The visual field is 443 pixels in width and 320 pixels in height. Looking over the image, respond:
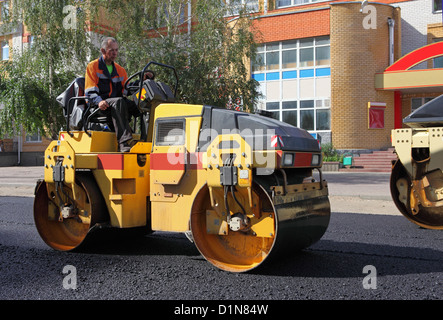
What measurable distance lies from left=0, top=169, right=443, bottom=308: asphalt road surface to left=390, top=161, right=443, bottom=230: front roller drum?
0.25 meters

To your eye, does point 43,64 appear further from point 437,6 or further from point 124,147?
point 437,6

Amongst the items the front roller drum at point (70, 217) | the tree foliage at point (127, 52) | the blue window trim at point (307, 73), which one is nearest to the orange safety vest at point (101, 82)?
the front roller drum at point (70, 217)

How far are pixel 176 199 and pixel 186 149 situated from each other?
48 centimetres

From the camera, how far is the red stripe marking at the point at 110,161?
4828mm

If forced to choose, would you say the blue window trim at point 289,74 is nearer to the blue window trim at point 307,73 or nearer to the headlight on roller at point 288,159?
the blue window trim at point 307,73

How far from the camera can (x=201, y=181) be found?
443 cm

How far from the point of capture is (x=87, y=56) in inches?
683

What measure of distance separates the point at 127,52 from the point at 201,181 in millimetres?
11654

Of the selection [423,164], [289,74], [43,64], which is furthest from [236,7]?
[423,164]

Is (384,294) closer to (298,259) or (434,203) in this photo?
(298,259)

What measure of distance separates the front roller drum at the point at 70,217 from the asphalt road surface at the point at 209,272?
189mm

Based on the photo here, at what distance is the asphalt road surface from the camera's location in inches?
147

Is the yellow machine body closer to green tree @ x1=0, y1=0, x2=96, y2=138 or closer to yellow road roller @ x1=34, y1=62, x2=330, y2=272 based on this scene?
yellow road roller @ x1=34, y1=62, x2=330, y2=272
